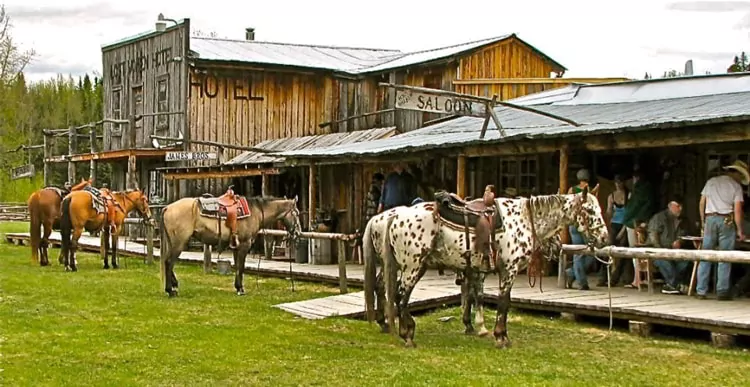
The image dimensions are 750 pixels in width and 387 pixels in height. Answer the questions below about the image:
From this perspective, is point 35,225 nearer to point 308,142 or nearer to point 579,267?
point 308,142

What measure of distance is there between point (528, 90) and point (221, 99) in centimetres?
791

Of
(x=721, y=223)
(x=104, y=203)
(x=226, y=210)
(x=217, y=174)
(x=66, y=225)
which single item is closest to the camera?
(x=721, y=223)

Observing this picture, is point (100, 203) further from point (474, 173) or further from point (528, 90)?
point (528, 90)

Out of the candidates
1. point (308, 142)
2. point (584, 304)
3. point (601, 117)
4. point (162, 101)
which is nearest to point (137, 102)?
point (162, 101)

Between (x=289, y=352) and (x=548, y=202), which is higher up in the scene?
(x=548, y=202)

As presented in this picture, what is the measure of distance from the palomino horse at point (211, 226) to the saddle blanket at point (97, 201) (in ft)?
14.9

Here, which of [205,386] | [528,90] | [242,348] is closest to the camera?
[205,386]

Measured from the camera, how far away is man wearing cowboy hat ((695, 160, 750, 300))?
11344mm

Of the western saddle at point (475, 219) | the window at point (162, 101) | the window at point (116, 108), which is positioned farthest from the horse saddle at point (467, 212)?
the window at point (116, 108)

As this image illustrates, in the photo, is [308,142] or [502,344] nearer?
[502,344]

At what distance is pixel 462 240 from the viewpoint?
9867 millimetres

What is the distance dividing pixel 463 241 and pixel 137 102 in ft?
65.7

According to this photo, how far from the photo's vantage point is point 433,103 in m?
13.0

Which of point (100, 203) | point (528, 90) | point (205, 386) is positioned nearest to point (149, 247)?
point (100, 203)
